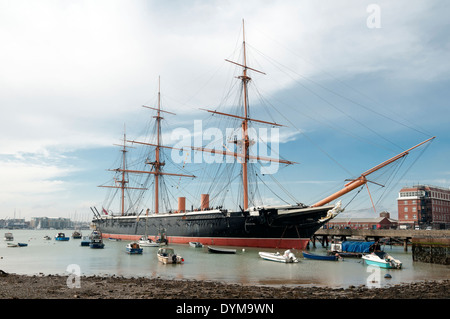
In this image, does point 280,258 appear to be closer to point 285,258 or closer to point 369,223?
point 285,258

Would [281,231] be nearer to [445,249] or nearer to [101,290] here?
[445,249]

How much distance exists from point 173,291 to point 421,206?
105 meters

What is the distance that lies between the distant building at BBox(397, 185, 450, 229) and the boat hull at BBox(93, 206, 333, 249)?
219 ft

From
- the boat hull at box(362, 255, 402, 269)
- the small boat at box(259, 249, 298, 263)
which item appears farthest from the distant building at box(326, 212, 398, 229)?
the small boat at box(259, 249, 298, 263)

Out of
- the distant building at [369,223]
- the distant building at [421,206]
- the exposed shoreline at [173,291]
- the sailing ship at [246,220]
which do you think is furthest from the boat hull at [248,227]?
the distant building at [421,206]

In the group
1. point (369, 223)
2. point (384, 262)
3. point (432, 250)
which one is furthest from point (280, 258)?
point (369, 223)

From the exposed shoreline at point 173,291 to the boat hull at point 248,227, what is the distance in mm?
27211

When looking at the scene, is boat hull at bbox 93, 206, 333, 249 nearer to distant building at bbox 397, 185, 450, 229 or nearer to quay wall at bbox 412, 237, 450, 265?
quay wall at bbox 412, 237, 450, 265

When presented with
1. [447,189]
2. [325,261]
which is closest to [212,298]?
[325,261]

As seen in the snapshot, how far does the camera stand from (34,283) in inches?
875

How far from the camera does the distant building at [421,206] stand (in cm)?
10556

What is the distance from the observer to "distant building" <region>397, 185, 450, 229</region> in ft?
346

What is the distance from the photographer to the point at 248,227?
5231cm
